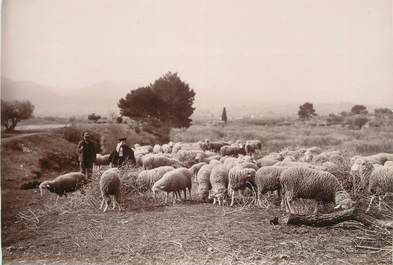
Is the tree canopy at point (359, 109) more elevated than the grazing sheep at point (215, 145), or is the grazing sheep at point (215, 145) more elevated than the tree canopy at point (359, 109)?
the tree canopy at point (359, 109)

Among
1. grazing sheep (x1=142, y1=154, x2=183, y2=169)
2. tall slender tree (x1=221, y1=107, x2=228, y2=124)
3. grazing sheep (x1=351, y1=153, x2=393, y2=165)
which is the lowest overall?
grazing sheep (x1=142, y1=154, x2=183, y2=169)

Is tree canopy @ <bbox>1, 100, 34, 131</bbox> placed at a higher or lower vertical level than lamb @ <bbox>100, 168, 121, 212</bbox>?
higher

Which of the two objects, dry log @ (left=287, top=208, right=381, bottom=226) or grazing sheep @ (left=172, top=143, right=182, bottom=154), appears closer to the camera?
dry log @ (left=287, top=208, right=381, bottom=226)

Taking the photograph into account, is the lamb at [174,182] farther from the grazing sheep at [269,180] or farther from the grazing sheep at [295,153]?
the grazing sheep at [295,153]

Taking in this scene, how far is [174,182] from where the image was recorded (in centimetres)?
724

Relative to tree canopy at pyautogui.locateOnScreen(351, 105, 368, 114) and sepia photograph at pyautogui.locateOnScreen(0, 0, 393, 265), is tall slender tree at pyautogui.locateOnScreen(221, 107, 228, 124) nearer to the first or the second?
sepia photograph at pyautogui.locateOnScreen(0, 0, 393, 265)

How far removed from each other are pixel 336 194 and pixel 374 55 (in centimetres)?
220

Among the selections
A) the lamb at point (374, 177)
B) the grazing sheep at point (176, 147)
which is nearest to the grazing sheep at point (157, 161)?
the grazing sheep at point (176, 147)

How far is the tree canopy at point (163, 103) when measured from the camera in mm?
7465

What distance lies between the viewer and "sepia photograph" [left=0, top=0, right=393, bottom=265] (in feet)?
22.5

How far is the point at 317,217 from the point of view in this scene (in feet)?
21.8

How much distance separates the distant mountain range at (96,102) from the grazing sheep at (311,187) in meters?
1.06

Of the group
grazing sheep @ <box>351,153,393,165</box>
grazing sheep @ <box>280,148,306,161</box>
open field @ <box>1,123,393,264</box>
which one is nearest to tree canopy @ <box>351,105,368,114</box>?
open field @ <box>1,123,393,264</box>

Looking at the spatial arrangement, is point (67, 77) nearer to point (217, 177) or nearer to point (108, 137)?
point (108, 137)
